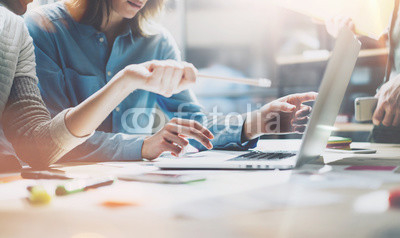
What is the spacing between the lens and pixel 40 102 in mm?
936

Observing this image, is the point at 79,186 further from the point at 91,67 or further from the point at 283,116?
the point at 91,67

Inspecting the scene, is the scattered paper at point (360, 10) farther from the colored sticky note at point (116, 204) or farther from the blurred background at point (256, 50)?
the colored sticky note at point (116, 204)

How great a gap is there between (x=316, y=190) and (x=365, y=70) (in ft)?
8.07

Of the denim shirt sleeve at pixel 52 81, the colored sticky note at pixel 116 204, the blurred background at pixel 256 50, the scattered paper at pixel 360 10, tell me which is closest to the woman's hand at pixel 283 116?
the denim shirt sleeve at pixel 52 81

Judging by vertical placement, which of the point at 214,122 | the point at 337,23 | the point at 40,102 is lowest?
the point at 214,122

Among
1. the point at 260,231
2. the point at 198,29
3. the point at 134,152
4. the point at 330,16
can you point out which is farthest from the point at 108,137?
the point at 198,29

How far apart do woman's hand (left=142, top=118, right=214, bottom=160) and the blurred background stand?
201 cm

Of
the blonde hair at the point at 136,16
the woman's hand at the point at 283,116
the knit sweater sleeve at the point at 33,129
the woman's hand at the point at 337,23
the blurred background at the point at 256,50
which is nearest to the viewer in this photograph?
the knit sweater sleeve at the point at 33,129

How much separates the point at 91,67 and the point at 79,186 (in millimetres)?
880

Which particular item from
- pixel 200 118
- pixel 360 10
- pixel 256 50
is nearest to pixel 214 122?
pixel 200 118

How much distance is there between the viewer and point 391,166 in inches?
29.4

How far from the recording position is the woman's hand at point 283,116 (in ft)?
3.34

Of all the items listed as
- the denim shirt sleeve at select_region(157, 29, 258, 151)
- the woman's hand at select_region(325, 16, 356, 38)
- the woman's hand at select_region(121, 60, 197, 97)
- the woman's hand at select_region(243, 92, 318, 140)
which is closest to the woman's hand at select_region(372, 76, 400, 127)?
the woman's hand at select_region(243, 92, 318, 140)

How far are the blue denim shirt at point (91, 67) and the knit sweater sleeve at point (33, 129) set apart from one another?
0.70 feet
